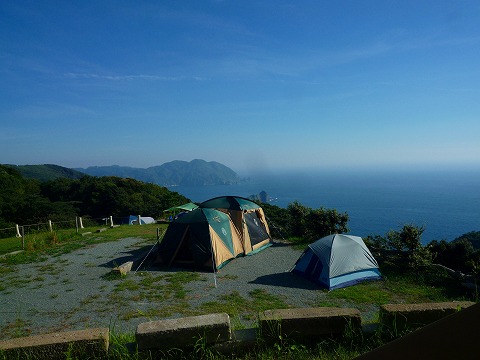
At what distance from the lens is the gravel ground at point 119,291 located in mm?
6512

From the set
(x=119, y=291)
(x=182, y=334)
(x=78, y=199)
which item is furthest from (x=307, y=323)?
(x=78, y=199)

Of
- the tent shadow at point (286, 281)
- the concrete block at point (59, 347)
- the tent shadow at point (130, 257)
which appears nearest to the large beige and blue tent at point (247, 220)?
the tent shadow at point (286, 281)

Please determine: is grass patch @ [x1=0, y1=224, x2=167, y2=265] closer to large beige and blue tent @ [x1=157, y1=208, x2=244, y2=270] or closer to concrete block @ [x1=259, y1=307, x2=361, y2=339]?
large beige and blue tent @ [x1=157, y1=208, x2=244, y2=270]

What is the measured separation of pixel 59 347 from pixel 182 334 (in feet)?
3.55

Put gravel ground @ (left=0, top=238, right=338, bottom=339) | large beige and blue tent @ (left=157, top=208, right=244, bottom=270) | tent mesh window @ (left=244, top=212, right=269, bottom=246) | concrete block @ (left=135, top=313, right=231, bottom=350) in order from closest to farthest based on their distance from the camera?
concrete block @ (left=135, top=313, right=231, bottom=350)
gravel ground @ (left=0, top=238, right=338, bottom=339)
large beige and blue tent @ (left=157, top=208, right=244, bottom=270)
tent mesh window @ (left=244, top=212, right=269, bottom=246)

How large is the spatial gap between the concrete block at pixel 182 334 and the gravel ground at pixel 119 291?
7.44 ft

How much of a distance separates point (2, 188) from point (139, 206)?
18995 mm

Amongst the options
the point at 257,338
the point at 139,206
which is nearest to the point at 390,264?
the point at 257,338

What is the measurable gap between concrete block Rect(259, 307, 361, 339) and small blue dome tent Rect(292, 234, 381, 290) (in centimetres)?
514

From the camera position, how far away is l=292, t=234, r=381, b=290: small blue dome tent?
335 inches

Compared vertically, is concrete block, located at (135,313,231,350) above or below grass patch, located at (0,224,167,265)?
above

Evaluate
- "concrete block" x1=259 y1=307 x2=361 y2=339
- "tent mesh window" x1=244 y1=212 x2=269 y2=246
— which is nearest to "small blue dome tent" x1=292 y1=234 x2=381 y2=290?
"tent mesh window" x1=244 y1=212 x2=269 y2=246

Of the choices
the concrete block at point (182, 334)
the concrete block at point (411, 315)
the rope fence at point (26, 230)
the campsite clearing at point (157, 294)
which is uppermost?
the concrete block at point (182, 334)

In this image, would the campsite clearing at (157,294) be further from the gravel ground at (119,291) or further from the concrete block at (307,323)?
the concrete block at (307,323)
